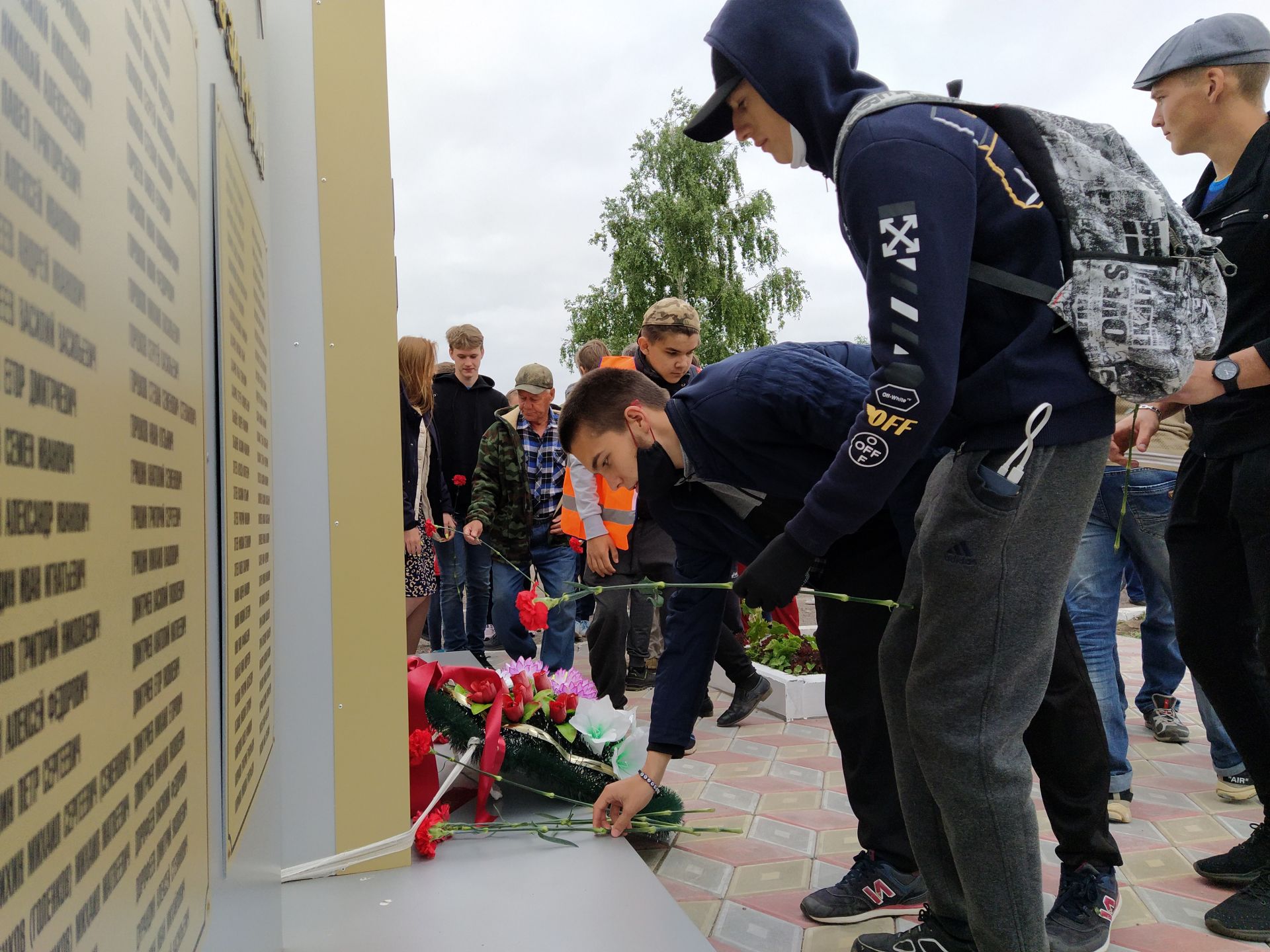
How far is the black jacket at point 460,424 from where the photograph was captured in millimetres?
5965

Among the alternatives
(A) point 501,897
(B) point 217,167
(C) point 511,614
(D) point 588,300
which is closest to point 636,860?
(A) point 501,897

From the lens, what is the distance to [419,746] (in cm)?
246

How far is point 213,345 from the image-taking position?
0.92m

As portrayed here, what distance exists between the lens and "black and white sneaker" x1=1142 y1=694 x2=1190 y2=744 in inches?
156

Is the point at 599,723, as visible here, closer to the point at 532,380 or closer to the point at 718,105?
the point at 718,105

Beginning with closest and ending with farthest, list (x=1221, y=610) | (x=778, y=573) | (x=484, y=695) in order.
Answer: (x=778, y=573), (x=1221, y=610), (x=484, y=695)

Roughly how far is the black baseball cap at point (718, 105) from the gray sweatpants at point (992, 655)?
0.75m

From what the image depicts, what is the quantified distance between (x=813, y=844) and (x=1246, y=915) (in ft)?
3.68

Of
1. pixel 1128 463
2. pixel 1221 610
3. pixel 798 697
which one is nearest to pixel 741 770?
pixel 798 697

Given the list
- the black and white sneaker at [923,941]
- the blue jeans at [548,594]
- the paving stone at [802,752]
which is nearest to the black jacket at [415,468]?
the blue jeans at [548,594]

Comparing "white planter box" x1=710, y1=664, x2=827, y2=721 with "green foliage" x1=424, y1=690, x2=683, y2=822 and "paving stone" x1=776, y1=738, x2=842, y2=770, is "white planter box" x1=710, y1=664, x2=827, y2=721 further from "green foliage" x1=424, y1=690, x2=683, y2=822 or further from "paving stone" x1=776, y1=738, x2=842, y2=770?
"green foliage" x1=424, y1=690, x2=683, y2=822

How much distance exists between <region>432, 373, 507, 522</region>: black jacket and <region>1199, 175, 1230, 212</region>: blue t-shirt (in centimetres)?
418

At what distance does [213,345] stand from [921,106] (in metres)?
1.09

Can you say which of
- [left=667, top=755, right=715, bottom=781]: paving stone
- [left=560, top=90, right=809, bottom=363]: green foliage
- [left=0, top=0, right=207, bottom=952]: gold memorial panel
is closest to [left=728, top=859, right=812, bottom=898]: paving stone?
[left=667, top=755, right=715, bottom=781]: paving stone
